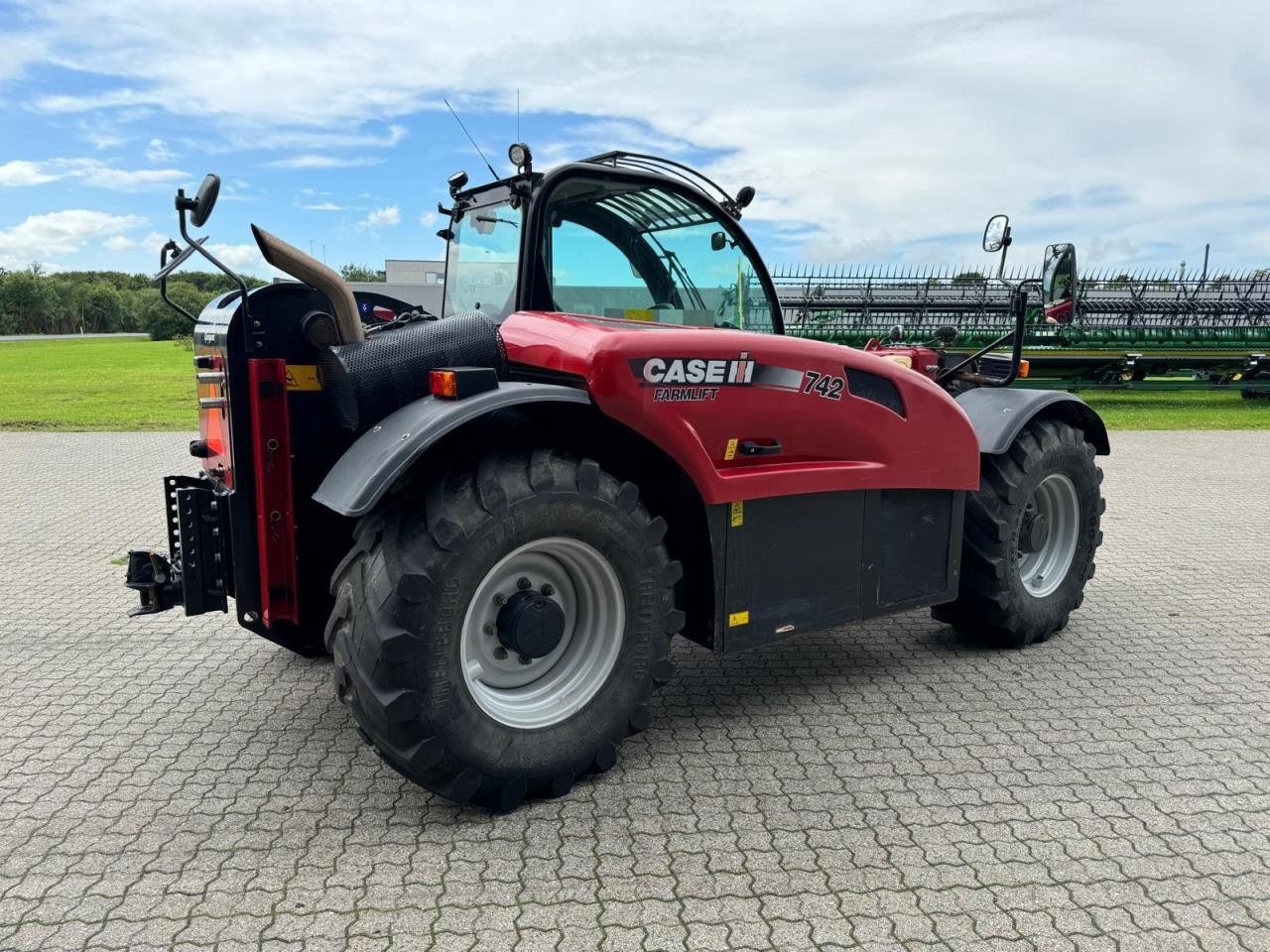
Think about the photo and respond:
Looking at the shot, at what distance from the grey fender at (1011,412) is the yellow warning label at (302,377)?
3.09m

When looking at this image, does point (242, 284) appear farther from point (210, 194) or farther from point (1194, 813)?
point (1194, 813)

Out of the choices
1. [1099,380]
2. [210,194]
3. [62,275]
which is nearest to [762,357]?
[210,194]

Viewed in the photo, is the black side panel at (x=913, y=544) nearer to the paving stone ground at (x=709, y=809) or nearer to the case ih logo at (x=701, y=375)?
the paving stone ground at (x=709, y=809)

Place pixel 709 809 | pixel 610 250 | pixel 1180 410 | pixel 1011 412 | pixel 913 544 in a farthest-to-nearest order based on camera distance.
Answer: pixel 1180 410 → pixel 1011 412 → pixel 913 544 → pixel 610 250 → pixel 709 809

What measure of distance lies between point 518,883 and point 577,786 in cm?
63

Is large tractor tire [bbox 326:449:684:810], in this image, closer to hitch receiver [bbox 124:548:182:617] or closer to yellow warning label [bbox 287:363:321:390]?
yellow warning label [bbox 287:363:321:390]

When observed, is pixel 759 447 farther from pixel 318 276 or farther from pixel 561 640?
pixel 318 276

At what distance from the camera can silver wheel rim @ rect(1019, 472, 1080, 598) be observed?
514 cm

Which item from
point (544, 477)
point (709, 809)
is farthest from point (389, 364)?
point (709, 809)

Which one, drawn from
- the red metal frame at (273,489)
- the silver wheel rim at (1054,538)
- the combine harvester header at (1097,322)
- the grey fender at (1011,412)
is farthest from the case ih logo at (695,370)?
the combine harvester header at (1097,322)

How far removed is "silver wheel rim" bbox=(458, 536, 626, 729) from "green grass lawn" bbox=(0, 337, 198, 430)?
45.9ft

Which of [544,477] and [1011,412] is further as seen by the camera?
[1011,412]

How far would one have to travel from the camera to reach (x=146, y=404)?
19.2 metres

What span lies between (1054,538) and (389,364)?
375 cm
